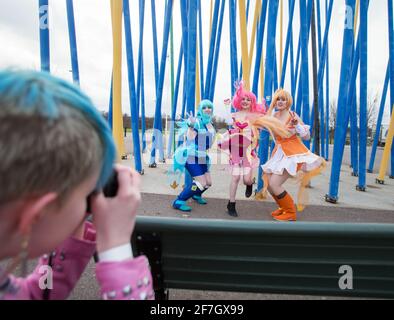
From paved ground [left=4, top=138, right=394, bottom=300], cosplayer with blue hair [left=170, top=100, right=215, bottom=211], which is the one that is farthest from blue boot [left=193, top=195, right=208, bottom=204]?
cosplayer with blue hair [left=170, top=100, right=215, bottom=211]

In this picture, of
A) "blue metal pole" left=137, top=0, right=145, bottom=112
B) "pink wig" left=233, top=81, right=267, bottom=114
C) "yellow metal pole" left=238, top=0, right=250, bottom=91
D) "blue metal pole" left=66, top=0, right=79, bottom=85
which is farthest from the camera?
"blue metal pole" left=137, top=0, right=145, bottom=112

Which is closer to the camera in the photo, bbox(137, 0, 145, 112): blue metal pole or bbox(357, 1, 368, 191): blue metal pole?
bbox(357, 1, 368, 191): blue metal pole

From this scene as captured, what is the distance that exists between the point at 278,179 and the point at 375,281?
2.27m

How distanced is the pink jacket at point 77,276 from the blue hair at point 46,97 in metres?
0.21

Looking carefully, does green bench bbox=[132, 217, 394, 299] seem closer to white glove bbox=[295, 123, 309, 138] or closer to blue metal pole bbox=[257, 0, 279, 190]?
white glove bbox=[295, 123, 309, 138]

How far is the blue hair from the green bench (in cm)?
44

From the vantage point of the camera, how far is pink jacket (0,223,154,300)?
596 millimetres

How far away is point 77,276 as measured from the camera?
2.65ft

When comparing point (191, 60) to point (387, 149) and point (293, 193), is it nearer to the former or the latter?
point (293, 193)

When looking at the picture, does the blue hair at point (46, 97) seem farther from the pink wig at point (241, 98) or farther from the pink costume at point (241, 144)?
the pink wig at point (241, 98)

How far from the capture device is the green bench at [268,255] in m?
0.87

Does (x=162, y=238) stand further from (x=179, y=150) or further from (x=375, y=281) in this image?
(x=179, y=150)

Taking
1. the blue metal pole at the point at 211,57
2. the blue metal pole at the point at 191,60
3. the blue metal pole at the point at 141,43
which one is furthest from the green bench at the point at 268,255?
the blue metal pole at the point at 141,43
